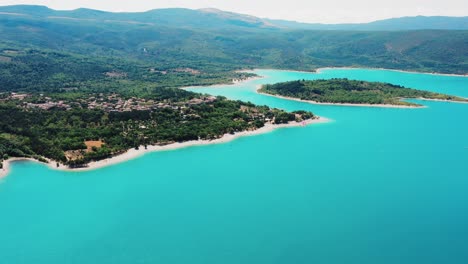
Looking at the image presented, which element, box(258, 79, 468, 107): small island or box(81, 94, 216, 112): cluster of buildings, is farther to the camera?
box(258, 79, 468, 107): small island

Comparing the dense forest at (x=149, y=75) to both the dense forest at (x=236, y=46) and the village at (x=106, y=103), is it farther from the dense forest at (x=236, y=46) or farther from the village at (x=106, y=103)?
the dense forest at (x=236, y=46)

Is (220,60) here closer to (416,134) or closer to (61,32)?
(61,32)

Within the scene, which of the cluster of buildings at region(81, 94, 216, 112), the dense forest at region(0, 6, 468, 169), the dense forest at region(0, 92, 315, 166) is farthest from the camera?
the cluster of buildings at region(81, 94, 216, 112)

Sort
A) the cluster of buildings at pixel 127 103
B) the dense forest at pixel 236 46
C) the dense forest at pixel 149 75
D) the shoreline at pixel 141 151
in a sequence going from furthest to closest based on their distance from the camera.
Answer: the dense forest at pixel 236 46 → the cluster of buildings at pixel 127 103 → the dense forest at pixel 149 75 → the shoreline at pixel 141 151

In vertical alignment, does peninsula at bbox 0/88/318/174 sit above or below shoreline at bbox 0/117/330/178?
above

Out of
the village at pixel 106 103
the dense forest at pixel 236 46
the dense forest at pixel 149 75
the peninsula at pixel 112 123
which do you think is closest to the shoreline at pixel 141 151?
the peninsula at pixel 112 123

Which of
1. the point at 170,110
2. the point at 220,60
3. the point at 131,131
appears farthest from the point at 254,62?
the point at 131,131

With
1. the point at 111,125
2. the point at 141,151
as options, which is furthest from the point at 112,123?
the point at 141,151

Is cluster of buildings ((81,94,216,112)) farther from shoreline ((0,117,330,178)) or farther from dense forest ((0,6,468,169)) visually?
shoreline ((0,117,330,178))

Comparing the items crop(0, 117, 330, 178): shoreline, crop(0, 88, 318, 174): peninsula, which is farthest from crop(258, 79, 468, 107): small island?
crop(0, 117, 330, 178): shoreline
